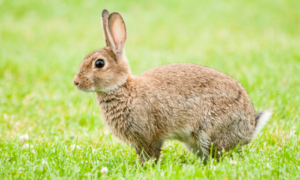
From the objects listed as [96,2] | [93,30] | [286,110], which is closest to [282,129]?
[286,110]

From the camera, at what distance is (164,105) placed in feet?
13.0

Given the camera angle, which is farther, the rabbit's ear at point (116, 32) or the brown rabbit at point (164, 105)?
the rabbit's ear at point (116, 32)

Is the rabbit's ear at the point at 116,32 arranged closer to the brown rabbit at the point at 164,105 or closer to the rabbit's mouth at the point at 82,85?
the brown rabbit at the point at 164,105

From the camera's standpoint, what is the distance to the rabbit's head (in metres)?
3.93

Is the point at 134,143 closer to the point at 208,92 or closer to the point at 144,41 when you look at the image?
the point at 208,92

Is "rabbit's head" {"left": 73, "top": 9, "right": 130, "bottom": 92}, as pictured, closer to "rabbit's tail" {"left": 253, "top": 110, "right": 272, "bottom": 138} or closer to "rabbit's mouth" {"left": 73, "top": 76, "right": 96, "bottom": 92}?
"rabbit's mouth" {"left": 73, "top": 76, "right": 96, "bottom": 92}

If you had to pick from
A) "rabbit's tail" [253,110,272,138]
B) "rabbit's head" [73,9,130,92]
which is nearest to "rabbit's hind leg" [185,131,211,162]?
"rabbit's tail" [253,110,272,138]

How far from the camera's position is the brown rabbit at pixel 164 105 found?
3889mm

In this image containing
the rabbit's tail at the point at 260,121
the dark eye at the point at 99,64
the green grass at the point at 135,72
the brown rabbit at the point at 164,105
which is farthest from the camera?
the rabbit's tail at the point at 260,121

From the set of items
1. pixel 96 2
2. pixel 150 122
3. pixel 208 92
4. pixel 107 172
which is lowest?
pixel 107 172

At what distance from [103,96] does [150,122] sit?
2.18 feet

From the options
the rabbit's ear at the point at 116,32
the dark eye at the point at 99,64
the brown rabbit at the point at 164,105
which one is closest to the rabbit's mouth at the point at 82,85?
the brown rabbit at the point at 164,105

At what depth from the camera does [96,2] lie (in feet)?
55.2

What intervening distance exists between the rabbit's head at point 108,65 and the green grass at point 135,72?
76 cm
